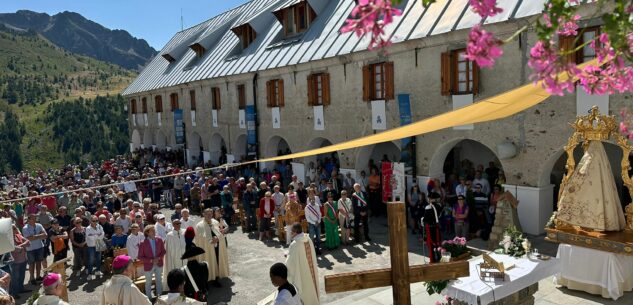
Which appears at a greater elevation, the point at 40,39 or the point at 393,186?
the point at 40,39

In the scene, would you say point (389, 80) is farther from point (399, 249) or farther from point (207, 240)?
point (399, 249)

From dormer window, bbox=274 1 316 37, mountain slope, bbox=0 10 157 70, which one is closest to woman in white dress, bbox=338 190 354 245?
dormer window, bbox=274 1 316 37

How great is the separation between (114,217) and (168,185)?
823cm

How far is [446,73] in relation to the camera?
13.1 metres

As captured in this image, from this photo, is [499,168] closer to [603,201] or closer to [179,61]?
[603,201]

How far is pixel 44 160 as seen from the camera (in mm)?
63000

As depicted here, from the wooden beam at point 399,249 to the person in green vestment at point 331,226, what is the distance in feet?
25.3

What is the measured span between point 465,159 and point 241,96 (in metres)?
11.2

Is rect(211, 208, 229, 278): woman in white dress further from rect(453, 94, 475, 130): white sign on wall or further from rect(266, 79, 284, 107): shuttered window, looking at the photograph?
rect(266, 79, 284, 107): shuttered window

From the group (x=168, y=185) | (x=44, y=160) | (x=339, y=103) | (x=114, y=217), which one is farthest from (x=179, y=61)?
(x=44, y=160)

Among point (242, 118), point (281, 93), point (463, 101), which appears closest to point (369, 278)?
point (463, 101)

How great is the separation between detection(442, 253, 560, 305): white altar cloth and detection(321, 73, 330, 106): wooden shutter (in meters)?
11.1

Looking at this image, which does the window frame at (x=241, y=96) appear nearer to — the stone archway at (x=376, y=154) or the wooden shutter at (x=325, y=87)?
the wooden shutter at (x=325, y=87)

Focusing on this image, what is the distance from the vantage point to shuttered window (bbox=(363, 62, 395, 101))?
589 inches
